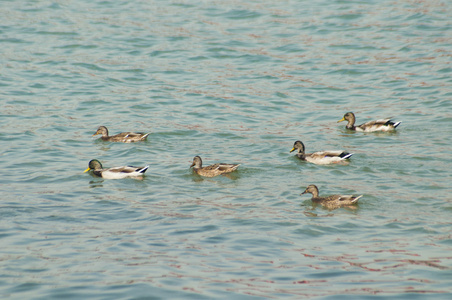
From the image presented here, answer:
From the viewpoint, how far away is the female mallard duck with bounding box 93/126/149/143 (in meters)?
19.2

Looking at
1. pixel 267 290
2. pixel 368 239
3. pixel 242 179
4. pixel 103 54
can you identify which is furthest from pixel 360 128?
pixel 103 54

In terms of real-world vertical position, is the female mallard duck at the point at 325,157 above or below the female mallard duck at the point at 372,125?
below

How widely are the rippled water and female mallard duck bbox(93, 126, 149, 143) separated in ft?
0.74

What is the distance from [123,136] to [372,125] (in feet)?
25.4

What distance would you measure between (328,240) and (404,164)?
5.72m

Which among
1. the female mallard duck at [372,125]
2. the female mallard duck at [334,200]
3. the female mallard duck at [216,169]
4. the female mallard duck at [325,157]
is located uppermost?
the female mallard duck at [372,125]

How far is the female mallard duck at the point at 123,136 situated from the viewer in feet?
62.8

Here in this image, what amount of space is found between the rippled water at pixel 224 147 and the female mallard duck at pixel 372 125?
274 mm

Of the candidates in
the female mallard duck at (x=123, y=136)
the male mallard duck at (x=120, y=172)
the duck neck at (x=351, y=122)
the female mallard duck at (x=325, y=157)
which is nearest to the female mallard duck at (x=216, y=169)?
the male mallard duck at (x=120, y=172)

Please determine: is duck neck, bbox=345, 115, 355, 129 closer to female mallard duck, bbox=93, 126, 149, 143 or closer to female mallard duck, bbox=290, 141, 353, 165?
female mallard duck, bbox=290, 141, 353, 165

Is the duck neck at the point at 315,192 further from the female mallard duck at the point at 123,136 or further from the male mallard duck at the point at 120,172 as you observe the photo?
the female mallard duck at the point at 123,136

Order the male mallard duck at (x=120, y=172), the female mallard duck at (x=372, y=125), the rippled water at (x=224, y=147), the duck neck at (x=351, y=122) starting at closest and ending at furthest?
the rippled water at (x=224, y=147) → the male mallard duck at (x=120, y=172) → the female mallard duck at (x=372, y=125) → the duck neck at (x=351, y=122)

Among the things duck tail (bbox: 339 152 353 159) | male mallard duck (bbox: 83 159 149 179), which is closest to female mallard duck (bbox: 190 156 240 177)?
male mallard duck (bbox: 83 159 149 179)

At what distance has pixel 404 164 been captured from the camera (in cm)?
1689
